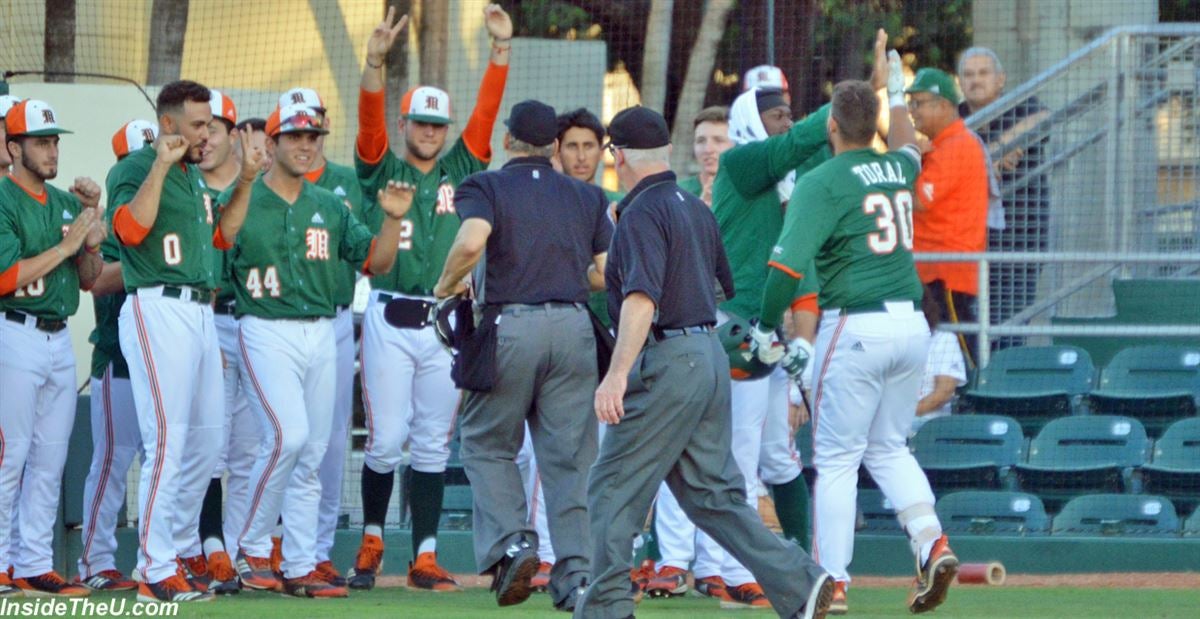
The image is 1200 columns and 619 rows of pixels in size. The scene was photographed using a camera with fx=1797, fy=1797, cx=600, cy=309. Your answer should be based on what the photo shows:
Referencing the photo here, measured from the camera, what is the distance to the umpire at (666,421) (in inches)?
234

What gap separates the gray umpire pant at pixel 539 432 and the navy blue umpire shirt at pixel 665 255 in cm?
50

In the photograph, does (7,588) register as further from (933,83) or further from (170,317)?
(933,83)

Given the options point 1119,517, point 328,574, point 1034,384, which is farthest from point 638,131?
point 1034,384

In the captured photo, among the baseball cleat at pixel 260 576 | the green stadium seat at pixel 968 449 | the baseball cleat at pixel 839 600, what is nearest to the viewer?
the baseball cleat at pixel 839 600

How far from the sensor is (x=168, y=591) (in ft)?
24.5

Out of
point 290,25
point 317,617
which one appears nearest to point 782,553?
point 317,617

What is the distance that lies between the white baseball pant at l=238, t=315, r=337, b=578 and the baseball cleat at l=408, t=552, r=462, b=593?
48cm

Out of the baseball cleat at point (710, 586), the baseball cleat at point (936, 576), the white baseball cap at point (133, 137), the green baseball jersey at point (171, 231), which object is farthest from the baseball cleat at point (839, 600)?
the white baseball cap at point (133, 137)

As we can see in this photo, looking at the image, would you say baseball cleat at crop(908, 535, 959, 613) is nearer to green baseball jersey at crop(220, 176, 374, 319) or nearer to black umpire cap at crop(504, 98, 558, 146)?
black umpire cap at crop(504, 98, 558, 146)

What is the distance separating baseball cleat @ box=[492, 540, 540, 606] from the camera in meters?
6.58

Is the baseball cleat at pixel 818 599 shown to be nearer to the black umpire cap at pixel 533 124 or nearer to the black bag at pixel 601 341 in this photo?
the black bag at pixel 601 341

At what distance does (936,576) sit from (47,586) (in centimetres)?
389

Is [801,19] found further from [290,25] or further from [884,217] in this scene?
[884,217]

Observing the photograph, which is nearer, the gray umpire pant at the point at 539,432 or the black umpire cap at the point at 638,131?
the black umpire cap at the point at 638,131
